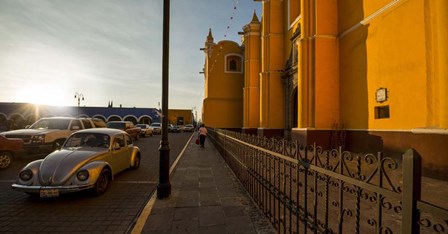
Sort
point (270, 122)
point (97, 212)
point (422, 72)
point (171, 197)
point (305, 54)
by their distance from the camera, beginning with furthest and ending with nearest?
point (270, 122) < point (305, 54) < point (422, 72) < point (171, 197) < point (97, 212)

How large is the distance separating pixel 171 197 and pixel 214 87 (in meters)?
26.1

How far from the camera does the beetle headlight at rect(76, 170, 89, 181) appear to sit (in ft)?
16.4

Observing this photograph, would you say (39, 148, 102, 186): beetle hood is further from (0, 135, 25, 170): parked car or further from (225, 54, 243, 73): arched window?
(225, 54, 243, 73): arched window

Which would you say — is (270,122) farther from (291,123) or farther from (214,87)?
(214,87)

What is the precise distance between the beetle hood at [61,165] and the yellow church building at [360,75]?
9072 millimetres

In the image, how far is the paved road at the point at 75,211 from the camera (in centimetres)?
377

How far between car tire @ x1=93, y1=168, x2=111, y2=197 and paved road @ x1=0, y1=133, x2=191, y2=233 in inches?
5.0

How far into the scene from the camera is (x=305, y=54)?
1240cm

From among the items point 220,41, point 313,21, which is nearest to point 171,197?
point 313,21

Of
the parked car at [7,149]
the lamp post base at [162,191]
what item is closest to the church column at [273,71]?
the lamp post base at [162,191]

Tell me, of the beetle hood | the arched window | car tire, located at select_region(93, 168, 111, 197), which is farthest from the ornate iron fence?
the arched window

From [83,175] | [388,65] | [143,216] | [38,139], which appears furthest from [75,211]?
[388,65]

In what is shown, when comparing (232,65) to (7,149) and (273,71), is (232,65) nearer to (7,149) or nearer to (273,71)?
(273,71)

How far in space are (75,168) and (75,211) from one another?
3.36 feet
